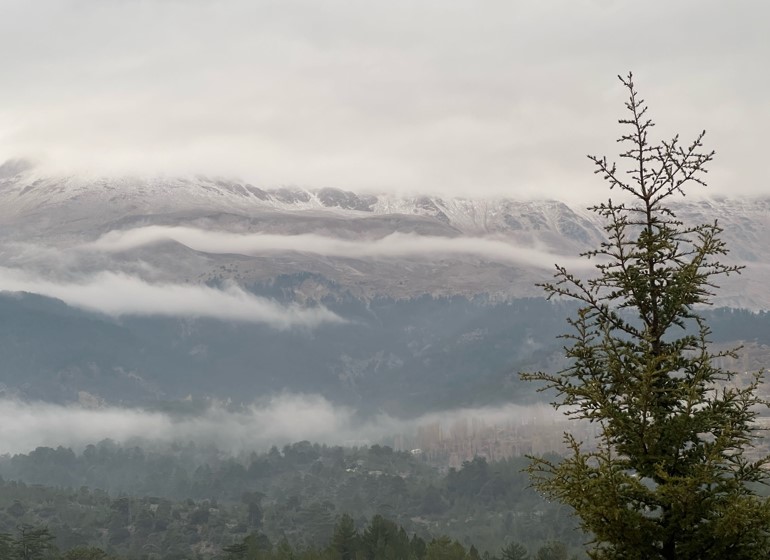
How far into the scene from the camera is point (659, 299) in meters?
35.1

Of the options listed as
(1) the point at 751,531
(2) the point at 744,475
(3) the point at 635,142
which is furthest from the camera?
(3) the point at 635,142

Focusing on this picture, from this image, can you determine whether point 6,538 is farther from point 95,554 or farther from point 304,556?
point 304,556

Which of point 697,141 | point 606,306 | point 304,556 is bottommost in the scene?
point 304,556

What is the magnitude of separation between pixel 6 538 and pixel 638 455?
597 ft

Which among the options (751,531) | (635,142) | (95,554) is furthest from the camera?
(95,554)

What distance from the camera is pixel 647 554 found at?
1232 inches

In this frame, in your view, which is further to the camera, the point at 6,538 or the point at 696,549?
the point at 6,538

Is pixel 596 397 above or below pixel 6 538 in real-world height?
above

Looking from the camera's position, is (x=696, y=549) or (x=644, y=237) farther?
(x=644, y=237)

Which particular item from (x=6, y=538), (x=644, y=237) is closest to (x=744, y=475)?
(x=644, y=237)

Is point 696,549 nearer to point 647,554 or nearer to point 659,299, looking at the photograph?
point 647,554

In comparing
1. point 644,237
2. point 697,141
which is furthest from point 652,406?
point 697,141

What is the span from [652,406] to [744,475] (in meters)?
3.62

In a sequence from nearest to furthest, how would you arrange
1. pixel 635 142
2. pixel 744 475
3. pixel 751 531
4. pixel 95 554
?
pixel 751 531 → pixel 744 475 → pixel 635 142 → pixel 95 554
